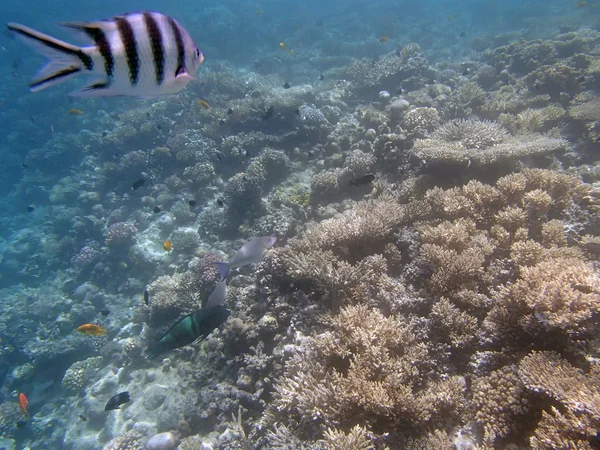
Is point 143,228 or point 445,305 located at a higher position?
point 445,305

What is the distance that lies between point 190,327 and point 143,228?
8897 millimetres

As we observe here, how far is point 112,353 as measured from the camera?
855 centimetres

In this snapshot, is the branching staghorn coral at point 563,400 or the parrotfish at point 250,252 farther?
the parrotfish at point 250,252

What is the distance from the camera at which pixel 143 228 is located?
11578mm

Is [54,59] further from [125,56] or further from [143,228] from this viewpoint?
[143,228]

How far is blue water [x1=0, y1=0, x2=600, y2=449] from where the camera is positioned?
19.2 ft

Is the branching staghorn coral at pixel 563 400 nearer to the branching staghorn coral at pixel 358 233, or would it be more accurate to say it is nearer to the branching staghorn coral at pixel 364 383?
the branching staghorn coral at pixel 364 383

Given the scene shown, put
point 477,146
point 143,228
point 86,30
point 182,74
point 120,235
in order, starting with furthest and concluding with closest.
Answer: point 143,228, point 120,235, point 477,146, point 182,74, point 86,30

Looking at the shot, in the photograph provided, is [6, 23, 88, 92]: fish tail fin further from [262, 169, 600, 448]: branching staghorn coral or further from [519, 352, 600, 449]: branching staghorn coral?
[519, 352, 600, 449]: branching staghorn coral

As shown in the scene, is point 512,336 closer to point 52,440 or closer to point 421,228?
point 421,228

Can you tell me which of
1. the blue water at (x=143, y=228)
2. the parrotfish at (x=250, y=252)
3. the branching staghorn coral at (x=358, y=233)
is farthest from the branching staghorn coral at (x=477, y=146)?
the parrotfish at (x=250, y=252)

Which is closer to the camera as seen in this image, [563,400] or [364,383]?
[563,400]

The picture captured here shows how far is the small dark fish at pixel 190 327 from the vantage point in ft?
13.3

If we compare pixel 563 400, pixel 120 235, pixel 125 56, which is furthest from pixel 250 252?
pixel 120 235
